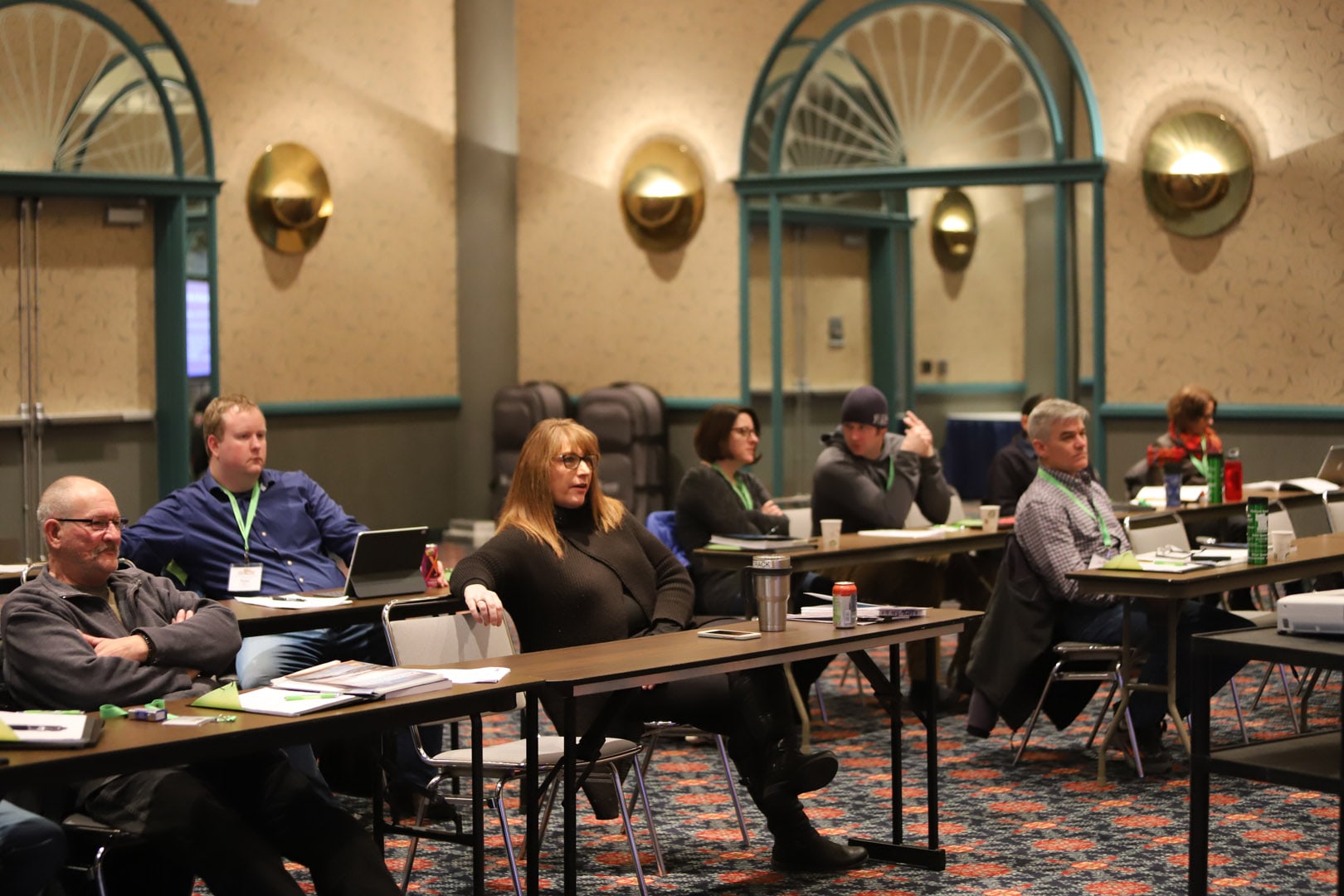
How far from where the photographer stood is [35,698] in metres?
3.74

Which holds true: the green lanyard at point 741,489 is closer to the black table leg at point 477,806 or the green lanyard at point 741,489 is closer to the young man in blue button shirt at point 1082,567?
the young man in blue button shirt at point 1082,567

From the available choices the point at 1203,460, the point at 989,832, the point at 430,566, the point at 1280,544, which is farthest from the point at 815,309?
the point at 989,832

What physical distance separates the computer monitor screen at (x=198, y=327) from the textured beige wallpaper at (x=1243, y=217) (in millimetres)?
5456

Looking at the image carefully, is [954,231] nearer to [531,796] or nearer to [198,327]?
[198,327]

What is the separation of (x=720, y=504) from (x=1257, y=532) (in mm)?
2032

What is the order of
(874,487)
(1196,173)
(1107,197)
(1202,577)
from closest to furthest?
(1202,577) → (874,487) → (1196,173) → (1107,197)

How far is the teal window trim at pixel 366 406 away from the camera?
10.7 metres

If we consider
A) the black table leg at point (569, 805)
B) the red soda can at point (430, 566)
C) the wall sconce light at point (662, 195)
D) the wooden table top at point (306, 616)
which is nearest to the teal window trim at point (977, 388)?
the wall sconce light at point (662, 195)

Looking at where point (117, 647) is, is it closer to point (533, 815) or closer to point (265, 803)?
point (265, 803)

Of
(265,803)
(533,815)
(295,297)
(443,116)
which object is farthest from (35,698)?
(443,116)

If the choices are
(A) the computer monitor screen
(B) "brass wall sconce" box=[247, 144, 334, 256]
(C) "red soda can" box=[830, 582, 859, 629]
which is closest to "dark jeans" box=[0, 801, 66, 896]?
(C) "red soda can" box=[830, 582, 859, 629]

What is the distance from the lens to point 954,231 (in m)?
13.4

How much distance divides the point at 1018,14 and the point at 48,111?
5.65m

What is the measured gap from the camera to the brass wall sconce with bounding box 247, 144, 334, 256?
10523 mm
